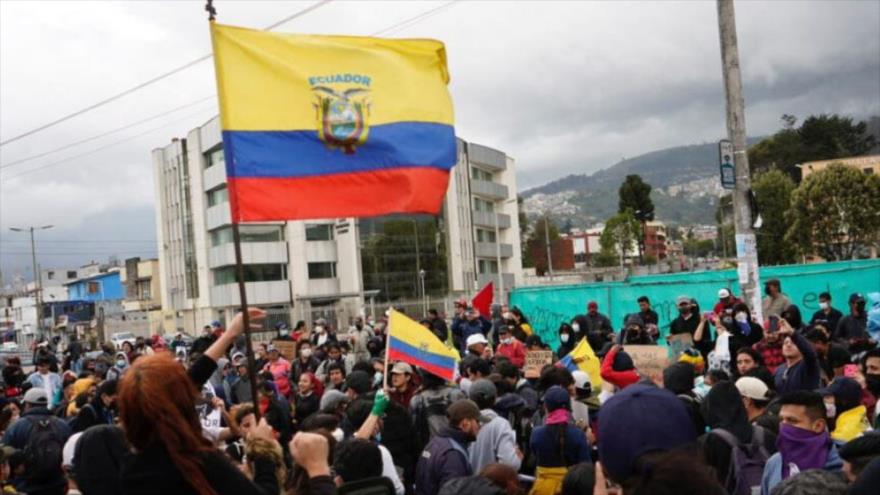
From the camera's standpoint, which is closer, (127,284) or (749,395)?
(749,395)

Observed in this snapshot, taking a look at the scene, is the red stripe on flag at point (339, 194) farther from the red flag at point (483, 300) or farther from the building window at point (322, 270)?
the building window at point (322, 270)

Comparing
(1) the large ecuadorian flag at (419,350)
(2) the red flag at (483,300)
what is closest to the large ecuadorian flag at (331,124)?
(1) the large ecuadorian flag at (419,350)

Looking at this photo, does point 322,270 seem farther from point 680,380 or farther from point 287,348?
point 680,380

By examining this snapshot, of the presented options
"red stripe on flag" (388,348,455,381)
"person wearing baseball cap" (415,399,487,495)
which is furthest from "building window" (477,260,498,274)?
"person wearing baseball cap" (415,399,487,495)

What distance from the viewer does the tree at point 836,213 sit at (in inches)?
2363

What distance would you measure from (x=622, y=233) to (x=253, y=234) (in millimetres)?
58711

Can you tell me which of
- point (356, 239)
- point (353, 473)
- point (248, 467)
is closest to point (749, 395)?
point (353, 473)

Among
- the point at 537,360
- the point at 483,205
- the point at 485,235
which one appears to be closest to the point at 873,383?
the point at 537,360

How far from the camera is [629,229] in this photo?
109 metres

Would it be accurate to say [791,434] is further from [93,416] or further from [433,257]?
[433,257]

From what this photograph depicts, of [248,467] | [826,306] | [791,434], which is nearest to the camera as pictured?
[248,467]

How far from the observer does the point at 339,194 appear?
6215 mm

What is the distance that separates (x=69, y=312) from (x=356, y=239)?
1293 inches

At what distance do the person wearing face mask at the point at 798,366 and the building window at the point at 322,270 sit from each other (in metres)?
56.6
